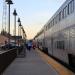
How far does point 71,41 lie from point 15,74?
354cm

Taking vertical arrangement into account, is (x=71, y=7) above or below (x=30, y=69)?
above

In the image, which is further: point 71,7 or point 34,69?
point 34,69

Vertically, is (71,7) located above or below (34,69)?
above

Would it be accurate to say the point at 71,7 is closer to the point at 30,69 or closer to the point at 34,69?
the point at 34,69

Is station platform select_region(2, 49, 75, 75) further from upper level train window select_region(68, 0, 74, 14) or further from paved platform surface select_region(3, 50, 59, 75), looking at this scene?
upper level train window select_region(68, 0, 74, 14)

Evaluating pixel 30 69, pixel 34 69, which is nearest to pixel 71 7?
pixel 34 69

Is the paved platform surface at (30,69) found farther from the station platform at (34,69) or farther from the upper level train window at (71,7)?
the upper level train window at (71,7)

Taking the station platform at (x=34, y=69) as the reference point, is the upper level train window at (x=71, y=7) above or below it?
above

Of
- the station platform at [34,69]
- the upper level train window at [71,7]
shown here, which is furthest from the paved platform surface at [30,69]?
the upper level train window at [71,7]

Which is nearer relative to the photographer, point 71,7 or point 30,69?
point 71,7

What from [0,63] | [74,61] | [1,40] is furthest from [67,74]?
[1,40]

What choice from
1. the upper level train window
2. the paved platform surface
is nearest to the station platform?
the paved platform surface

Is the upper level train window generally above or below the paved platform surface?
above

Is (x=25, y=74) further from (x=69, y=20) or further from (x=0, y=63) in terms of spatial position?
(x=69, y=20)
